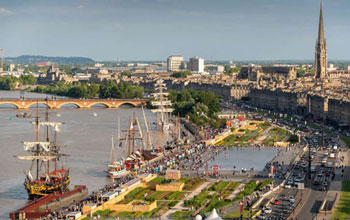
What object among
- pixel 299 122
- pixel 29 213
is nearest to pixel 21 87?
pixel 299 122

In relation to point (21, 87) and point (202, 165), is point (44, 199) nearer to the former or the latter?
point (202, 165)

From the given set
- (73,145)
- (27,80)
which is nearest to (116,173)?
(73,145)

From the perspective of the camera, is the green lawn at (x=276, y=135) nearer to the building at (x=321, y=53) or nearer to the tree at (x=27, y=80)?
the building at (x=321, y=53)

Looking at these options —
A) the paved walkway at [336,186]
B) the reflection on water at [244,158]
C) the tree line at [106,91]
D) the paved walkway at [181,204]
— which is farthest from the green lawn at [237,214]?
the tree line at [106,91]

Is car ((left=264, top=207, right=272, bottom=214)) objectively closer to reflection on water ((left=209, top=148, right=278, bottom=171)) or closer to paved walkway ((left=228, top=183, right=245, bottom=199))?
paved walkway ((left=228, top=183, right=245, bottom=199))

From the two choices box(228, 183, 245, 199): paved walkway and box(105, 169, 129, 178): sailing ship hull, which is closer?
box(228, 183, 245, 199): paved walkway

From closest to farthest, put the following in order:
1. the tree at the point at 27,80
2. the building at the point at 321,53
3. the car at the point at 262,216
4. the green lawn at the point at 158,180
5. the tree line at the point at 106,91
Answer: the car at the point at 262,216, the green lawn at the point at 158,180, the tree line at the point at 106,91, the building at the point at 321,53, the tree at the point at 27,80

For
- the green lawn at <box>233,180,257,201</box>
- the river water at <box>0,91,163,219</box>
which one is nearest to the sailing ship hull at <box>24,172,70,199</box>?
the river water at <box>0,91,163,219</box>
